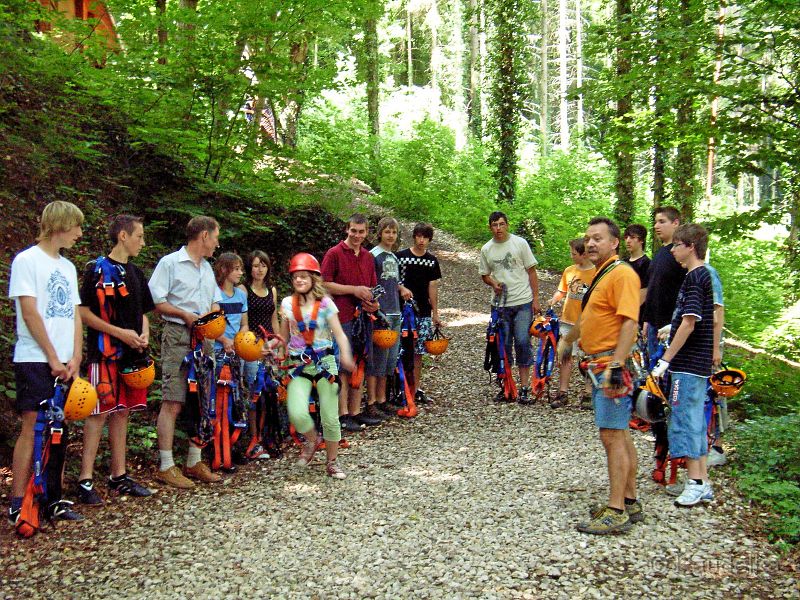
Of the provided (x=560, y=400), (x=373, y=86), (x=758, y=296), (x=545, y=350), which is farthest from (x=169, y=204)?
(x=373, y=86)

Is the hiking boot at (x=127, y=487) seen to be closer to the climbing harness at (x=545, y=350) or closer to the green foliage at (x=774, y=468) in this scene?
the green foliage at (x=774, y=468)

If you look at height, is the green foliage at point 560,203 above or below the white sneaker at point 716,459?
above

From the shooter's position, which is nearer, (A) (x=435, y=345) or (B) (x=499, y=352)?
(A) (x=435, y=345)

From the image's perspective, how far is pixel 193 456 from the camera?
227 inches

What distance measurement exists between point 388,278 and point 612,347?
3.40 metres

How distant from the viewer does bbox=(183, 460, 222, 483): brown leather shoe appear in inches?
226

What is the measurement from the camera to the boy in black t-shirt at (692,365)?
5066 mm

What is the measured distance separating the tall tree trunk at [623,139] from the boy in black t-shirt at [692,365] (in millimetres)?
4322

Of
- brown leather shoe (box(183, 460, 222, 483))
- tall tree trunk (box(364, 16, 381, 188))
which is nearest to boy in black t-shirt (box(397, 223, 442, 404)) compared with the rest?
brown leather shoe (box(183, 460, 222, 483))

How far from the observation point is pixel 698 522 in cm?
484

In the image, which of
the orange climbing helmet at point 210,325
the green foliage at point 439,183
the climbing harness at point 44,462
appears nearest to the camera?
the climbing harness at point 44,462

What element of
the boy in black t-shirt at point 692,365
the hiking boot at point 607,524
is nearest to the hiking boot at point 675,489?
the boy in black t-shirt at point 692,365

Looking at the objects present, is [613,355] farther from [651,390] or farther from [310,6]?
[310,6]

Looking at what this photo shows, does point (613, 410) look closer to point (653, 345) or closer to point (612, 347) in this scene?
point (612, 347)
